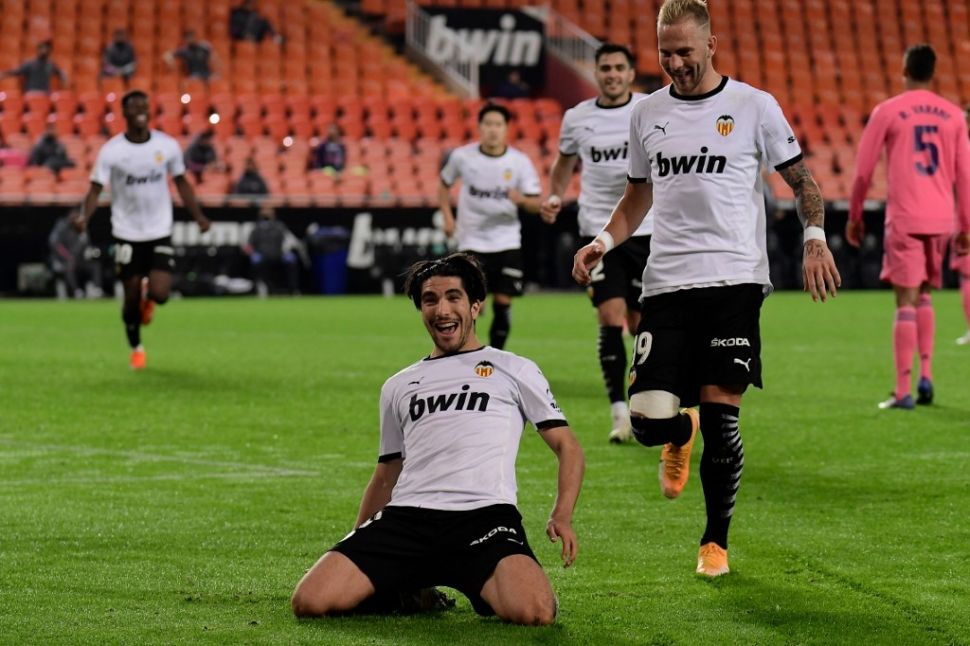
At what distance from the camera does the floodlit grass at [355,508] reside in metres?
5.21

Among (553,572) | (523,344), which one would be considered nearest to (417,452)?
(553,572)

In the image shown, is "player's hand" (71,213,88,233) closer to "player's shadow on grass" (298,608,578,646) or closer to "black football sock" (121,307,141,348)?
"black football sock" (121,307,141,348)

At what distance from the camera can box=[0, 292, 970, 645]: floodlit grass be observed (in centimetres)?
521

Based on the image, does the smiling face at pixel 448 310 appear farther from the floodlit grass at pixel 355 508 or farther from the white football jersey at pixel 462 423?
the floodlit grass at pixel 355 508

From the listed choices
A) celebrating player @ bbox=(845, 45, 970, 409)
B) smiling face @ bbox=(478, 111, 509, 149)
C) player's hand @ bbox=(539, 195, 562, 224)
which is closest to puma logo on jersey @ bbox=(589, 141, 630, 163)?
player's hand @ bbox=(539, 195, 562, 224)

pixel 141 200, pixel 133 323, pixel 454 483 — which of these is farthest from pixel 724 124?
pixel 141 200

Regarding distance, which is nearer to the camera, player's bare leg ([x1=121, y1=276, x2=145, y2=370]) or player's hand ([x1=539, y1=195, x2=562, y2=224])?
player's hand ([x1=539, y1=195, x2=562, y2=224])

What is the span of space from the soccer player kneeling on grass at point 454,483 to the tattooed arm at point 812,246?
3.13 ft

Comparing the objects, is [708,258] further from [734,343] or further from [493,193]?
[493,193]

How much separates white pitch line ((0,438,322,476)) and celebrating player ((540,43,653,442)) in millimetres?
1821

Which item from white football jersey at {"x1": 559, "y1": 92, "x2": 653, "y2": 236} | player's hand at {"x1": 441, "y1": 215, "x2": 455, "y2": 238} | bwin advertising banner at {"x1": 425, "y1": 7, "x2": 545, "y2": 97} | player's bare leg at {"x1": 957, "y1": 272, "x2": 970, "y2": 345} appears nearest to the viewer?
white football jersey at {"x1": 559, "y1": 92, "x2": 653, "y2": 236}

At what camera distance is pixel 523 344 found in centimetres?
1750

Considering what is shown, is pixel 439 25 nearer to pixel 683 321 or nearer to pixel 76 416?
pixel 76 416

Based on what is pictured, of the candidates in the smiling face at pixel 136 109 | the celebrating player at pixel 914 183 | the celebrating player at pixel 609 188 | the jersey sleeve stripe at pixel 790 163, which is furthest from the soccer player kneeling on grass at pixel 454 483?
the smiling face at pixel 136 109
